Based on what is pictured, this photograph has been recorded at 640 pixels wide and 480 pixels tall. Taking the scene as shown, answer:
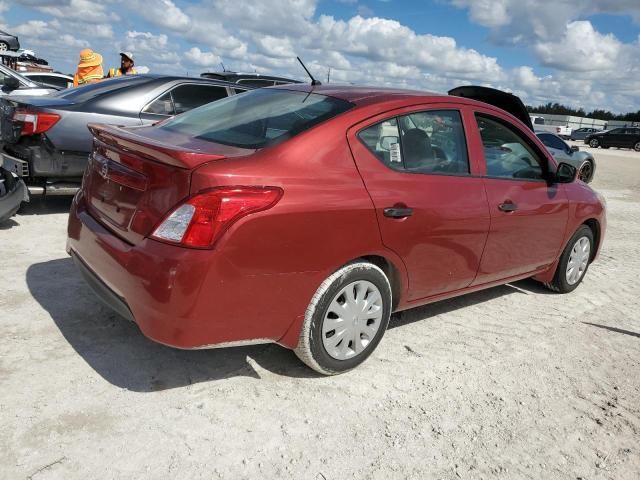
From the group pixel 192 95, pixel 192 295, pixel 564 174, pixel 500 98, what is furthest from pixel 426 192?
pixel 192 95

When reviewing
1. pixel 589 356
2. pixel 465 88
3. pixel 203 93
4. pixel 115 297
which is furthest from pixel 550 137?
pixel 115 297

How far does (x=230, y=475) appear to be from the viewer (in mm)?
2320

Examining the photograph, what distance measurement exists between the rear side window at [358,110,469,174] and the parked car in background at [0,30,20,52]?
32636 mm

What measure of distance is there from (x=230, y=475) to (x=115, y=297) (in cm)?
110

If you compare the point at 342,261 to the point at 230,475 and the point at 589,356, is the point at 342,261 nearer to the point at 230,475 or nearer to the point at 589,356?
the point at 230,475

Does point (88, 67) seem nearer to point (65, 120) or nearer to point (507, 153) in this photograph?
point (65, 120)

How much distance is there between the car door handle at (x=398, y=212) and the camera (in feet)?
10.2

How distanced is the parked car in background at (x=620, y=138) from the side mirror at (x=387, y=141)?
43530 mm

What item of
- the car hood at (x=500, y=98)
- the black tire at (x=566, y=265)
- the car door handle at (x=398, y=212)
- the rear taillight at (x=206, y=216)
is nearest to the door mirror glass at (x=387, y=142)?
the car door handle at (x=398, y=212)

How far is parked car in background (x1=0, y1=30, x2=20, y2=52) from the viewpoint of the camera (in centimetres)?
2995

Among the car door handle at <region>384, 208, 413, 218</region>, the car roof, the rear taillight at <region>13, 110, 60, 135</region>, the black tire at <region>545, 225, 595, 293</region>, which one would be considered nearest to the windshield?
the rear taillight at <region>13, 110, 60, 135</region>

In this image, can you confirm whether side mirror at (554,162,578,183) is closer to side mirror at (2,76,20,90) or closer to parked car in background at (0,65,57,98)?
parked car in background at (0,65,57,98)

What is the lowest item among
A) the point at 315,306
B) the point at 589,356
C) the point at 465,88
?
the point at 589,356

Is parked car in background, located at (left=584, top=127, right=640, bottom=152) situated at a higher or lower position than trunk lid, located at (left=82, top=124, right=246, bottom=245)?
higher
